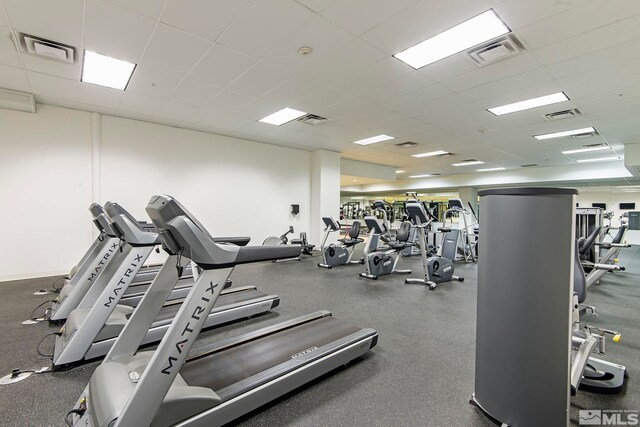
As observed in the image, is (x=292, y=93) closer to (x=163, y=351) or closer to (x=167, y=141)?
(x=167, y=141)

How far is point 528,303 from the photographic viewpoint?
4.73 feet

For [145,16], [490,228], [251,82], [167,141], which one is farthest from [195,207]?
[490,228]

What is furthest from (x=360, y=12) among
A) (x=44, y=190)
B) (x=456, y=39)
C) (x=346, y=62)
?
(x=44, y=190)

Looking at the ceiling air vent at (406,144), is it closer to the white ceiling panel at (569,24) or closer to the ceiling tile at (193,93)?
the white ceiling panel at (569,24)

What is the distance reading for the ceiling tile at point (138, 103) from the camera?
4.51m

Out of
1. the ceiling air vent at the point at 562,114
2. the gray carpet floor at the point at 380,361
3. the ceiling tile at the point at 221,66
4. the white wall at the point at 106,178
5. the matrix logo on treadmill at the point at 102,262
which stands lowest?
the gray carpet floor at the point at 380,361

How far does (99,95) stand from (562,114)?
7784 mm

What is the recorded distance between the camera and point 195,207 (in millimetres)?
6441

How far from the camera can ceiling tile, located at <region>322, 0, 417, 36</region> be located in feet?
7.80

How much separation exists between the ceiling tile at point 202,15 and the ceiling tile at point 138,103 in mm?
2291

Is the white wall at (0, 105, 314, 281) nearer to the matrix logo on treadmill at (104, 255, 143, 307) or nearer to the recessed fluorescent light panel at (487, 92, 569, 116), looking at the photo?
the matrix logo on treadmill at (104, 255, 143, 307)

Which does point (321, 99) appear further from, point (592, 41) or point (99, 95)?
point (99, 95)

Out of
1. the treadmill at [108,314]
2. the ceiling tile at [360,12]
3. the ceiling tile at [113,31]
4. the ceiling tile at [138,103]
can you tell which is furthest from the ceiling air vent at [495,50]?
the ceiling tile at [138,103]

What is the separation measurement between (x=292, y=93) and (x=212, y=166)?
129 inches
